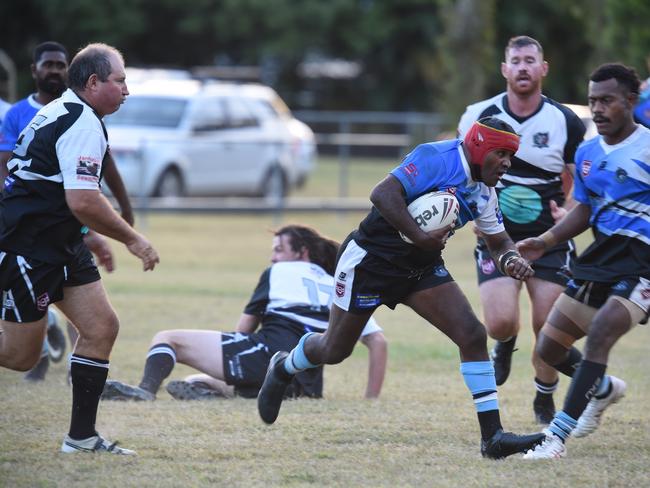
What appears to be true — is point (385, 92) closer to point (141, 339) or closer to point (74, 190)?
point (141, 339)

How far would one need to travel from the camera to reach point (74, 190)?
18.1ft

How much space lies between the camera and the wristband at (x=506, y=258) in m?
5.86

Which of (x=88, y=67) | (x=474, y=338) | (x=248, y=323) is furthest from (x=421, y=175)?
(x=248, y=323)

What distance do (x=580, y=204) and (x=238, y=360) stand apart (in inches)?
103

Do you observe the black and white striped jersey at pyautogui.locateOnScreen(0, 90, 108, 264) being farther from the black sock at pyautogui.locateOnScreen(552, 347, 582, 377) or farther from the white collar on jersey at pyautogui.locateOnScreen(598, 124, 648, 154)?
the black sock at pyautogui.locateOnScreen(552, 347, 582, 377)

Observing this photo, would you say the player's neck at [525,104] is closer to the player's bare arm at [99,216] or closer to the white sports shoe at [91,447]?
the player's bare arm at [99,216]

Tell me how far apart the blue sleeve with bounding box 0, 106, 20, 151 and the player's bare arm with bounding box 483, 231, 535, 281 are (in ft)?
12.0

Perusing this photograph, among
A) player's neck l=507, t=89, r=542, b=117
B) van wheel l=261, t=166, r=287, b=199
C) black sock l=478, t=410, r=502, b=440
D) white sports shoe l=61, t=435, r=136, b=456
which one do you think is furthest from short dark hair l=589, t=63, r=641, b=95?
van wheel l=261, t=166, r=287, b=199

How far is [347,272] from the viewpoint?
595 centimetres

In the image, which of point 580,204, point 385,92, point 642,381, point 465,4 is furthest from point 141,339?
point 385,92

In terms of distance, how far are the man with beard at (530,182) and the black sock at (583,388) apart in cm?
153

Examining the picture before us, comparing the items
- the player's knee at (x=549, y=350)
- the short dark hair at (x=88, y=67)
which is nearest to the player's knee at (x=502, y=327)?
the player's knee at (x=549, y=350)

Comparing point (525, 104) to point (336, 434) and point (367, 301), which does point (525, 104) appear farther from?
point (336, 434)

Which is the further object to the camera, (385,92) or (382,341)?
(385,92)
